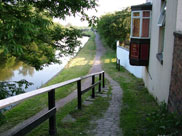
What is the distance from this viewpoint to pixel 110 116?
226 inches

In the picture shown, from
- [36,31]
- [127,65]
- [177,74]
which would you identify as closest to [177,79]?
[177,74]

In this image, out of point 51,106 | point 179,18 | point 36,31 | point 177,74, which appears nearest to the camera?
point 51,106

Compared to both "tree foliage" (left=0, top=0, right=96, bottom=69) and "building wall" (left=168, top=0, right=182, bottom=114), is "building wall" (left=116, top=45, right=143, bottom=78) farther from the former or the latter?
"building wall" (left=168, top=0, right=182, bottom=114)

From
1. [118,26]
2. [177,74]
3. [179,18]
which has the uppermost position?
[118,26]

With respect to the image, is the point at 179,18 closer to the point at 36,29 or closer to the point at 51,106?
the point at 36,29

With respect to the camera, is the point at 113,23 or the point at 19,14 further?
the point at 113,23

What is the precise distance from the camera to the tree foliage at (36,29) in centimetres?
391

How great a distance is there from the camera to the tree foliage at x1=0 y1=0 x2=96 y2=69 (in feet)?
12.8

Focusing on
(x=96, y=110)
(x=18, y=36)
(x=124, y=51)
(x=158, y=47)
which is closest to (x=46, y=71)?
(x=124, y=51)

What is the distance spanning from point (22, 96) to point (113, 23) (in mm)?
27809

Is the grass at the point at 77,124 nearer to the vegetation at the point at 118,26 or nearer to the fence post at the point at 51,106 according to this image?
the fence post at the point at 51,106

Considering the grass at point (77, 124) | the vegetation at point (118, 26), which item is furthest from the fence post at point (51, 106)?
the vegetation at point (118, 26)

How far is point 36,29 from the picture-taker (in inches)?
173

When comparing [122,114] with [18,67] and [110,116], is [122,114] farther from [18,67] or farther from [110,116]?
[18,67]
